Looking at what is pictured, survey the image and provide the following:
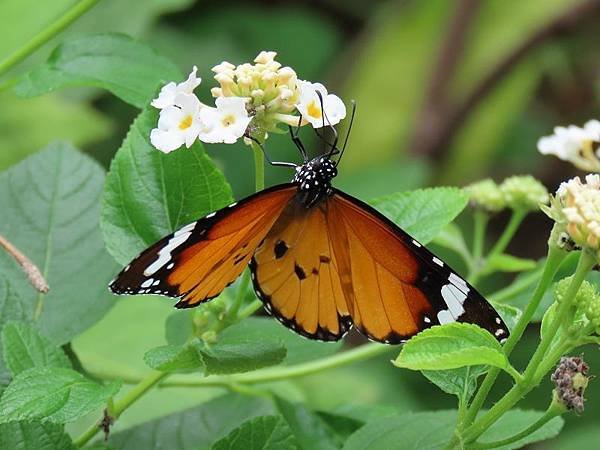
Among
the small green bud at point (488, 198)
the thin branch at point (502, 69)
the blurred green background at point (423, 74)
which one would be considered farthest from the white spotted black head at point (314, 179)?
the thin branch at point (502, 69)

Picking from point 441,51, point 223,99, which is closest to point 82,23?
point 441,51

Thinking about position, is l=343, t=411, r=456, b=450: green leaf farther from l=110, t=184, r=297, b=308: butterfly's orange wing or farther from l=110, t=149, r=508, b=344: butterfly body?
l=110, t=184, r=297, b=308: butterfly's orange wing

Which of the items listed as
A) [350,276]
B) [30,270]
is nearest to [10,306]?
[30,270]

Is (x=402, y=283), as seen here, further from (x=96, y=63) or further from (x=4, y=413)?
(x=96, y=63)

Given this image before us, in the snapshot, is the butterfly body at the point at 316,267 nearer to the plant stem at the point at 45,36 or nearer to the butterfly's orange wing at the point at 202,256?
the butterfly's orange wing at the point at 202,256

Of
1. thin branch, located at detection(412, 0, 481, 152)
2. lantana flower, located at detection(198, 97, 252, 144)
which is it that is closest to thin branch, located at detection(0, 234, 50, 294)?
lantana flower, located at detection(198, 97, 252, 144)

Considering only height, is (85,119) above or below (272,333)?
above
